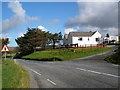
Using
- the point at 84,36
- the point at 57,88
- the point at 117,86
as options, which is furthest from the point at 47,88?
the point at 84,36

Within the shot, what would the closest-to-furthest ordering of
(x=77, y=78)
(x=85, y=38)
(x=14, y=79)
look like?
(x=14, y=79) < (x=77, y=78) < (x=85, y=38)

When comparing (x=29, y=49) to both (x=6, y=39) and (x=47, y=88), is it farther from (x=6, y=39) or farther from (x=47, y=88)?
(x=47, y=88)

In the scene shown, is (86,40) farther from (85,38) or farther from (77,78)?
(77,78)

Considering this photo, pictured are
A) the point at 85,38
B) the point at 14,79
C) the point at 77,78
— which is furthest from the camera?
the point at 85,38

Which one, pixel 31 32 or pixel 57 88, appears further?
pixel 31 32

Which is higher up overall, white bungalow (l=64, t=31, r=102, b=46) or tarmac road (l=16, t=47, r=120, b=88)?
white bungalow (l=64, t=31, r=102, b=46)

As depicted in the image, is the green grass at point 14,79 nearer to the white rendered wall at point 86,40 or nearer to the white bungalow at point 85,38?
the white rendered wall at point 86,40

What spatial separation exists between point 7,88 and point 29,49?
6141 centimetres

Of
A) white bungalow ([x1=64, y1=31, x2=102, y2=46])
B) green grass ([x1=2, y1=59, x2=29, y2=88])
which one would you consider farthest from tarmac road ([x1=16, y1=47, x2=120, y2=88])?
white bungalow ([x1=64, y1=31, x2=102, y2=46])

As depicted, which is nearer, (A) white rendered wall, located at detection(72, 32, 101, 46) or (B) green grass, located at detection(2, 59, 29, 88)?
(B) green grass, located at detection(2, 59, 29, 88)

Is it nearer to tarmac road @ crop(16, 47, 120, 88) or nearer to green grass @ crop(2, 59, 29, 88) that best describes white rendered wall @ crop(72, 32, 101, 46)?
tarmac road @ crop(16, 47, 120, 88)

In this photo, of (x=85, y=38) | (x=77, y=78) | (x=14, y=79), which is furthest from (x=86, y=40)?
(x=14, y=79)

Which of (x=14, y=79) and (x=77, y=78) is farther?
(x=77, y=78)

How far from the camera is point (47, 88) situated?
30.8ft
